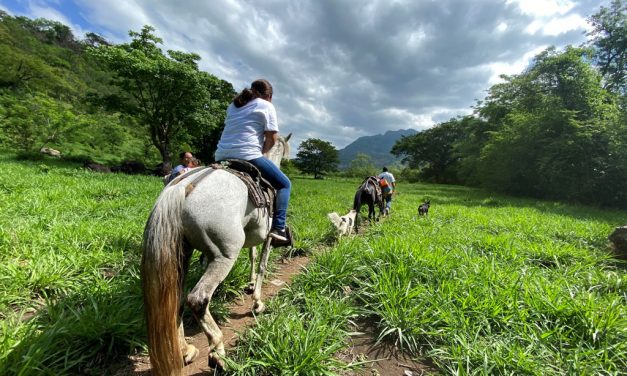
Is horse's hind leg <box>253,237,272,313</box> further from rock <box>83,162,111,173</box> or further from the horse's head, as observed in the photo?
rock <box>83,162,111,173</box>

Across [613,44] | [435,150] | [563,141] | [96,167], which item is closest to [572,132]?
[563,141]

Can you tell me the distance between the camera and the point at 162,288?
1.66m

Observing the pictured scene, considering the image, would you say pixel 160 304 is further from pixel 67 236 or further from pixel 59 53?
pixel 59 53

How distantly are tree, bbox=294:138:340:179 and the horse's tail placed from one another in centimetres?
5049

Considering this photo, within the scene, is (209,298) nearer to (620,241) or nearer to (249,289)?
(249,289)

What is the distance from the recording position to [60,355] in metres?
1.87

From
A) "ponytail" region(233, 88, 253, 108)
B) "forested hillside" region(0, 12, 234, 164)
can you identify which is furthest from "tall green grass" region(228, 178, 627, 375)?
"forested hillside" region(0, 12, 234, 164)

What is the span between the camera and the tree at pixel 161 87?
592 inches

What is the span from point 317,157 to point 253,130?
50.4 meters

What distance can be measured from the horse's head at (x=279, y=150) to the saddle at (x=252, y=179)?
22.9 inches

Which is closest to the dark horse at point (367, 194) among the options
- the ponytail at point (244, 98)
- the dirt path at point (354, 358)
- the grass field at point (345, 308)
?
the grass field at point (345, 308)

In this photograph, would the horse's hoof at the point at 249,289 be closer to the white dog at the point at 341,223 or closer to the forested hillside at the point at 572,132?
the white dog at the point at 341,223

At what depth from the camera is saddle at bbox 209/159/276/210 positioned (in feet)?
7.98

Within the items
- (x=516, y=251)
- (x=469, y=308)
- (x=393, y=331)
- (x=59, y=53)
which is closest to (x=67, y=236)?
(x=393, y=331)
